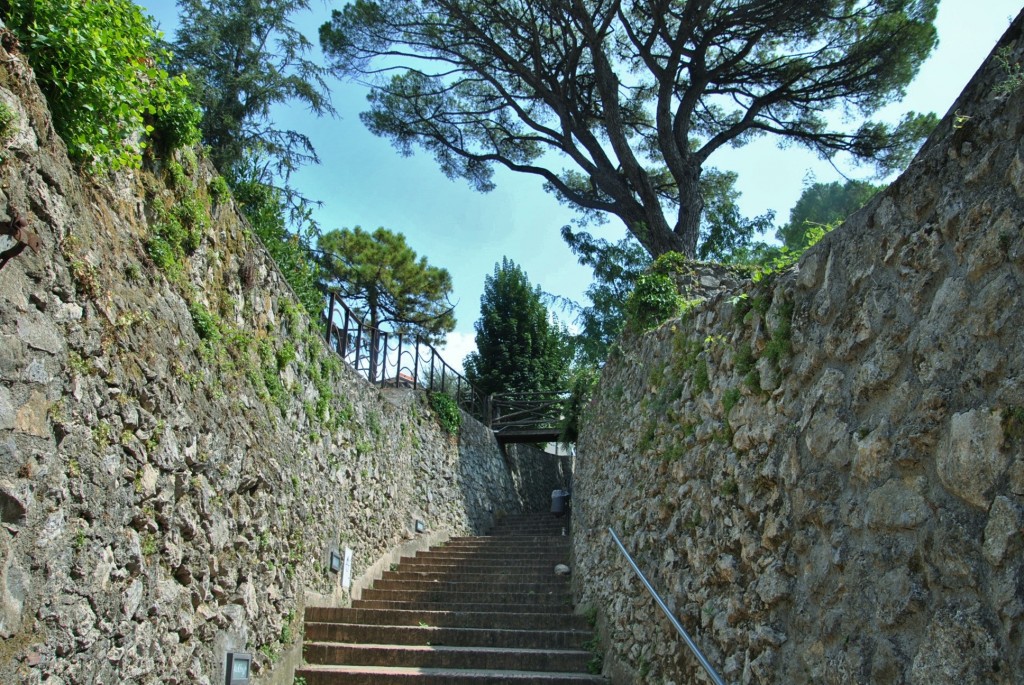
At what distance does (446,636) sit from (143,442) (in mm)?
3447

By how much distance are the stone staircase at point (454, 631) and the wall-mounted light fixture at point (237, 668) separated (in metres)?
0.97

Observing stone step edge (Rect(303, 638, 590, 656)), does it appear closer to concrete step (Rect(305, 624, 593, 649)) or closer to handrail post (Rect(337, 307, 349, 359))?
concrete step (Rect(305, 624, 593, 649))

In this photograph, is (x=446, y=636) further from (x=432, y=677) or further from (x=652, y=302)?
(x=652, y=302)

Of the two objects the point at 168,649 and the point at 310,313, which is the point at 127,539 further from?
the point at 310,313

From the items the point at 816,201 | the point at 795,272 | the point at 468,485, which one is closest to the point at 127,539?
the point at 795,272

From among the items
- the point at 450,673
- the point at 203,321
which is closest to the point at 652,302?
the point at 450,673

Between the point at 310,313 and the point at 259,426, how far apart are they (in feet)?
7.54

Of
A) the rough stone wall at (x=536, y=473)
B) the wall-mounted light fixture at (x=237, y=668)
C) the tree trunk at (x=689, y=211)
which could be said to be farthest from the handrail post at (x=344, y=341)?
the rough stone wall at (x=536, y=473)

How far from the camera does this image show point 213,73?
10523 millimetres

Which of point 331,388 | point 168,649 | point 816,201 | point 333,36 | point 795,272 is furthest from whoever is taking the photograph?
point 816,201

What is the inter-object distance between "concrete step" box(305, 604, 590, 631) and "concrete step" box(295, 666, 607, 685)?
86 centimetres

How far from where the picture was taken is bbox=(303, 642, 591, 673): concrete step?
5.97m

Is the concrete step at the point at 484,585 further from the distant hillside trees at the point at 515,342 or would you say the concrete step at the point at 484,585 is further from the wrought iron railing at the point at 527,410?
the distant hillside trees at the point at 515,342

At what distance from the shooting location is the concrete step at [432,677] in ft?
18.2
